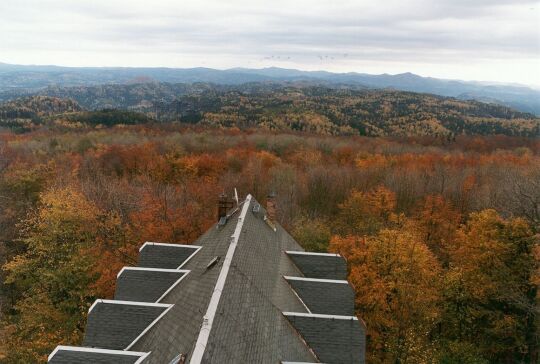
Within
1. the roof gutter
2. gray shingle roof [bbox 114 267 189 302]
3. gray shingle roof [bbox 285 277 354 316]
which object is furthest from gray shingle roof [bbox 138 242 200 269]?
gray shingle roof [bbox 285 277 354 316]

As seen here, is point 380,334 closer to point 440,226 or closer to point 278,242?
point 278,242

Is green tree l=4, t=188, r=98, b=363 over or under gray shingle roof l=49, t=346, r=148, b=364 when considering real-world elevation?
under

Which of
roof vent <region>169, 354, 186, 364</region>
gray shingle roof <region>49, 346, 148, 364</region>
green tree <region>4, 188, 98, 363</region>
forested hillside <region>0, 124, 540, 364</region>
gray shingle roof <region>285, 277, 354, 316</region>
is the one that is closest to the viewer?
roof vent <region>169, 354, 186, 364</region>

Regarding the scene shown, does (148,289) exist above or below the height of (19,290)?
above

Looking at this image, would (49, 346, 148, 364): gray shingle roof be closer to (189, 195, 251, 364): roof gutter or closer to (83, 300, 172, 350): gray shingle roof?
(83, 300, 172, 350): gray shingle roof

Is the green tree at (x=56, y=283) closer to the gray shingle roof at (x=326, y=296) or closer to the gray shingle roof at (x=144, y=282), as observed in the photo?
the gray shingle roof at (x=144, y=282)

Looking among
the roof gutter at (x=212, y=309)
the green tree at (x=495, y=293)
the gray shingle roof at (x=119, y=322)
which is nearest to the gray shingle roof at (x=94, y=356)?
the gray shingle roof at (x=119, y=322)

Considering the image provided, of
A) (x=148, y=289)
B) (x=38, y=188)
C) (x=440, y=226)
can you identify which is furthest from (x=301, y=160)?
(x=148, y=289)

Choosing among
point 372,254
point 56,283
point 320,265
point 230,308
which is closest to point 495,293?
point 372,254
